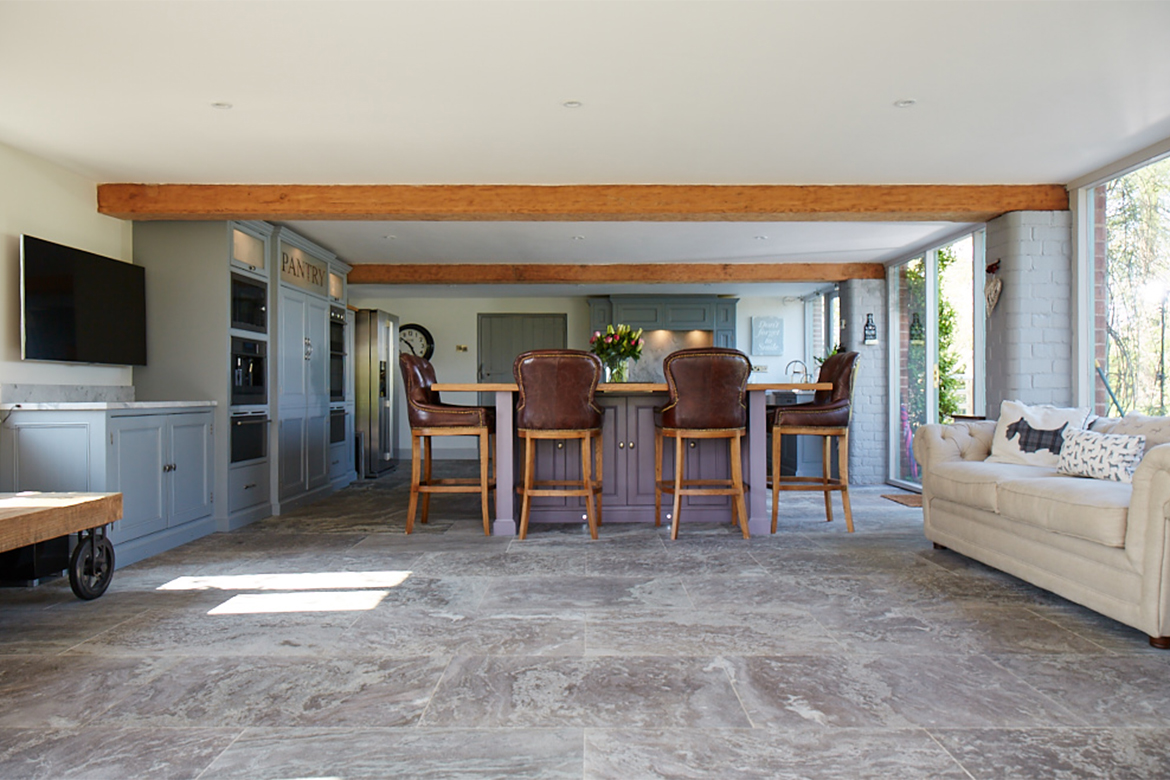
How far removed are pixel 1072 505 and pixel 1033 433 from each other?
3.56ft

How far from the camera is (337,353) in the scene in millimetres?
7070

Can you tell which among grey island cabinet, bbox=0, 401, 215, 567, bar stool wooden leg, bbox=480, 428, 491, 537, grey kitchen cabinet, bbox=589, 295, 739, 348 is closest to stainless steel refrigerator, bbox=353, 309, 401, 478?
grey kitchen cabinet, bbox=589, 295, 739, 348

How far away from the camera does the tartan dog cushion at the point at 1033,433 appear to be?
3.75 metres

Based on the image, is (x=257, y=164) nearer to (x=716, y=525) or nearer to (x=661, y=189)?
(x=661, y=189)

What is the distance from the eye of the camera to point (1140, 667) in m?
2.32

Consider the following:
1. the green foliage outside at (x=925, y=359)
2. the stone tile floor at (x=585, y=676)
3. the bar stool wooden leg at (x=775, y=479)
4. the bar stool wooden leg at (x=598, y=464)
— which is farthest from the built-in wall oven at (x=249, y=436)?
the green foliage outside at (x=925, y=359)

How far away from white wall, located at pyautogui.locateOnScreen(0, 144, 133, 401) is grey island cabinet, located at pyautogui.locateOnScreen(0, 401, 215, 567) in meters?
0.42

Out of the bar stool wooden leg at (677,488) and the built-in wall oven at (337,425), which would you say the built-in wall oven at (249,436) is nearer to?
the built-in wall oven at (337,425)

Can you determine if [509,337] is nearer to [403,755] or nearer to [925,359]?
[925,359]

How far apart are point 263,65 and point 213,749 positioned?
2.45 meters

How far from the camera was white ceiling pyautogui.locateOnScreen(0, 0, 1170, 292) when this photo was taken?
8.74 feet

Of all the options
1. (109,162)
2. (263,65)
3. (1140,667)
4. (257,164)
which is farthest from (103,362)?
(1140,667)

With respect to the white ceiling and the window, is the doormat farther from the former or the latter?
the white ceiling

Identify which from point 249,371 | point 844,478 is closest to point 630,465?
point 844,478
